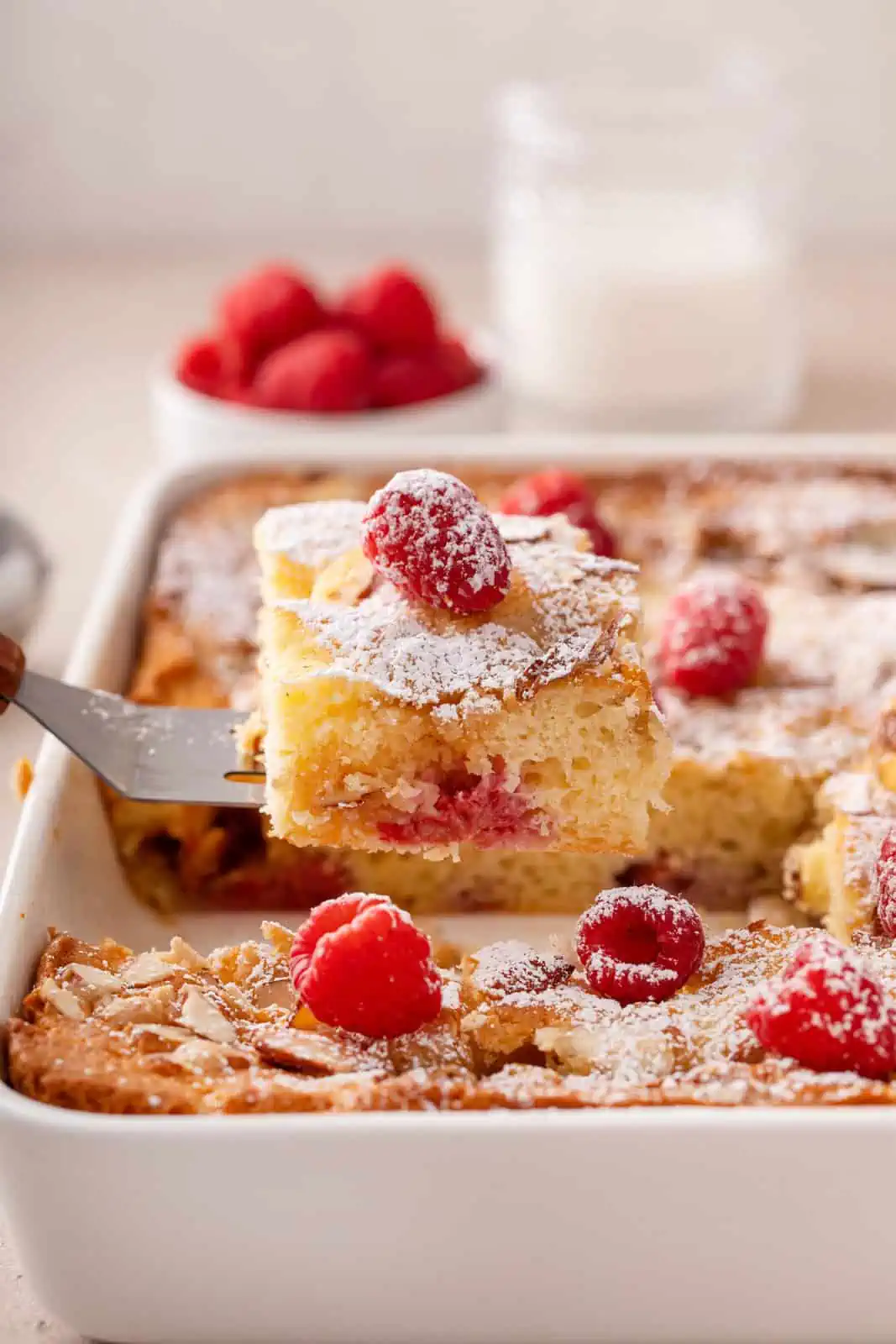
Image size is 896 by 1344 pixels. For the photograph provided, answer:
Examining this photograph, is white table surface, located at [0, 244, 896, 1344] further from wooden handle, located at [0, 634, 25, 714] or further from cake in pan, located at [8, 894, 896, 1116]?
cake in pan, located at [8, 894, 896, 1116]

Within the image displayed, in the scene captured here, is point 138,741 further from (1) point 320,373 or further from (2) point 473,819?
(1) point 320,373

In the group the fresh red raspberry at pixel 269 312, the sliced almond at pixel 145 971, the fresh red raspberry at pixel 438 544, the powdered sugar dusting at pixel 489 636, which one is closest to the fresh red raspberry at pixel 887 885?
the powdered sugar dusting at pixel 489 636

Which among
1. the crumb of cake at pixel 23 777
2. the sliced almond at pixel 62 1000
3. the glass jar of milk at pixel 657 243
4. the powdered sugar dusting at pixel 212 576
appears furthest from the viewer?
the glass jar of milk at pixel 657 243

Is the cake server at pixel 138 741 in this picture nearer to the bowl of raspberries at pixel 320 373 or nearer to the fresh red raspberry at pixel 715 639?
the fresh red raspberry at pixel 715 639

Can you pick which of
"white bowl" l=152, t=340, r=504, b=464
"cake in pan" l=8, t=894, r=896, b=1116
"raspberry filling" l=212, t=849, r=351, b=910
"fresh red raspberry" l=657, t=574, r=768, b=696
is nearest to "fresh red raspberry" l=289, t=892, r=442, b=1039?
"cake in pan" l=8, t=894, r=896, b=1116

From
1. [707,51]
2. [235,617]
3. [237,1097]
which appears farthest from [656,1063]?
[707,51]

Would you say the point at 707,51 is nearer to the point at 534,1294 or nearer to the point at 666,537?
the point at 666,537
